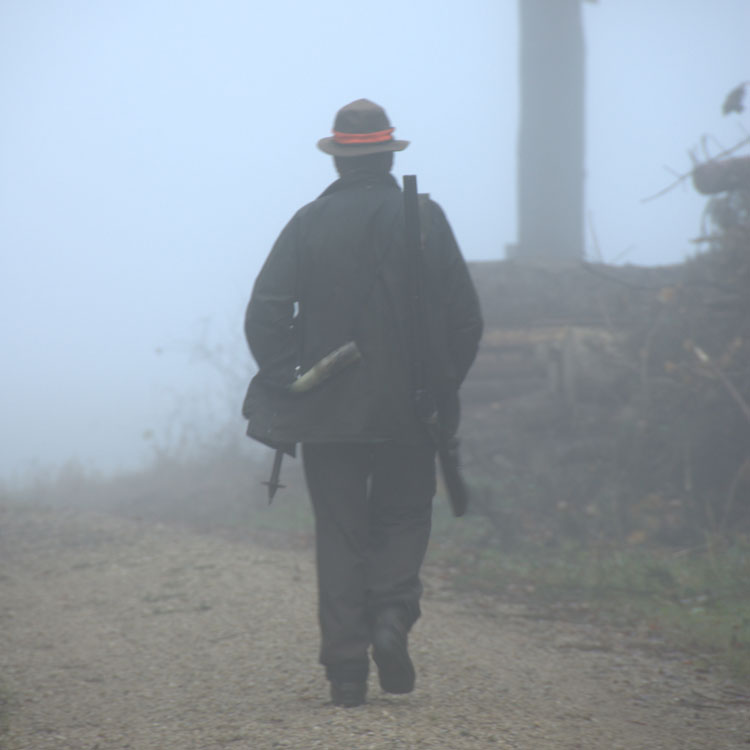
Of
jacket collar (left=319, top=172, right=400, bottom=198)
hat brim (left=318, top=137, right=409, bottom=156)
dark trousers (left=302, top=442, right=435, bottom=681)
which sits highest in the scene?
hat brim (left=318, top=137, right=409, bottom=156)

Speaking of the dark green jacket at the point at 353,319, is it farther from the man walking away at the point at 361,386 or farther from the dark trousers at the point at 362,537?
the dark trousers at the point at 362,537

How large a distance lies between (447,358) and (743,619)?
2797mm

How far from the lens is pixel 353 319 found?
11.2 ft

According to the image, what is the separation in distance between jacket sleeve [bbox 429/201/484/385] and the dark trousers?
0.37 meters

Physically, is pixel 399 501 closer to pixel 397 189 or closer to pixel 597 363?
pixel 397 189

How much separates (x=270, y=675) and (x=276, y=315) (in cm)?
160

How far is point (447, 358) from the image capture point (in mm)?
3480

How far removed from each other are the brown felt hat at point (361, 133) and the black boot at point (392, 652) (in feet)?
5.45

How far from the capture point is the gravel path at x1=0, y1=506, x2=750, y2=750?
10.5 feet

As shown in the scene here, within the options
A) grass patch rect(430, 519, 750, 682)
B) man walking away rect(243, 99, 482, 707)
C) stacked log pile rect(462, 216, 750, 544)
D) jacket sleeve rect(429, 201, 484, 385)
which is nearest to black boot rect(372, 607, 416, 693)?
man walking away rect(243, 99, 482, 707)

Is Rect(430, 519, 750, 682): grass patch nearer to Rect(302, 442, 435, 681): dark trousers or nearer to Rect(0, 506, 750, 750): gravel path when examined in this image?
Rect(0, 506, 750, 750): gravel path

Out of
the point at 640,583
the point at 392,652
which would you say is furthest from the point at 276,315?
the point at 640,583

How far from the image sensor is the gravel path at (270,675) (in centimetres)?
319

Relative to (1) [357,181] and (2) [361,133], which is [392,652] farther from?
(2) [361,133]
